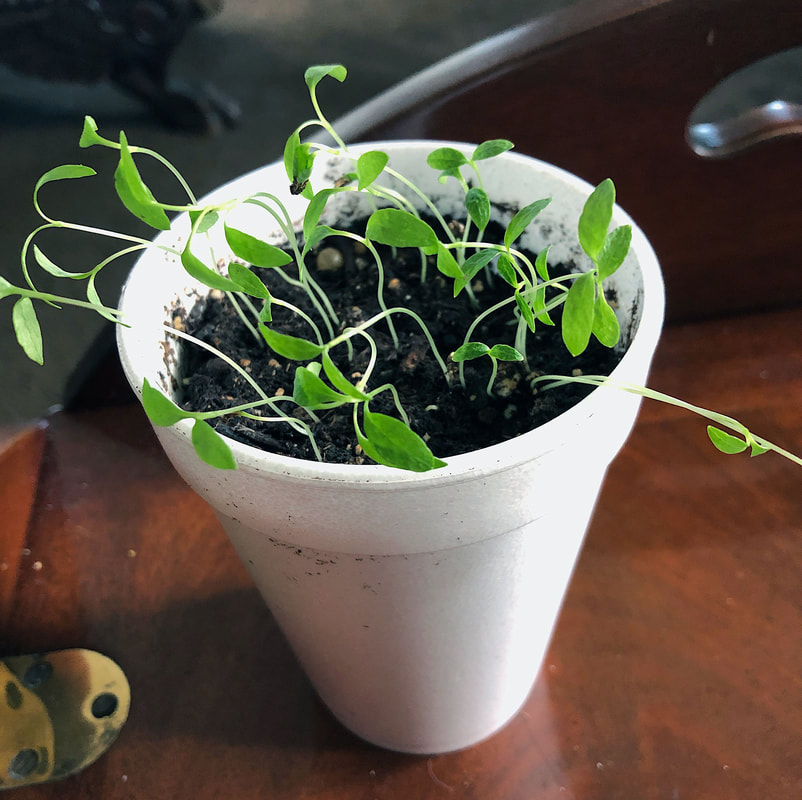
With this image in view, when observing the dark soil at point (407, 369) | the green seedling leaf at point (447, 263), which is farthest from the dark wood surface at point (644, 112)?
the green seedling leaf at point (447, 263)

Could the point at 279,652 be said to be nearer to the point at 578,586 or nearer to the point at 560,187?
the point at 578,586

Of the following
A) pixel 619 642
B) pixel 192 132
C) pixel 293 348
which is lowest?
pixel 619 642

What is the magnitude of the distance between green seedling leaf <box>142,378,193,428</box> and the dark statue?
24.6 inches

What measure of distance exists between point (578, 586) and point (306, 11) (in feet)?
3.26

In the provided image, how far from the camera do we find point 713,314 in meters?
0.69

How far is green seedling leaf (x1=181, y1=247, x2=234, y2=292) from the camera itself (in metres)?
0.28

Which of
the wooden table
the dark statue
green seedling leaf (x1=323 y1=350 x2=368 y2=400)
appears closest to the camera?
green seedling leaf (x1=323 y1=350 x2=368 y2=400)

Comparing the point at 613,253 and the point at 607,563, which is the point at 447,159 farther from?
the point at 607,563

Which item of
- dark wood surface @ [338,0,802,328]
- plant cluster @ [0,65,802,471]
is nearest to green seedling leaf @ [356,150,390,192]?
plant cluster @ [0,65,802,471]

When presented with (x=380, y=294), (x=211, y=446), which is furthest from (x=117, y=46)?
(x=211, y=446)

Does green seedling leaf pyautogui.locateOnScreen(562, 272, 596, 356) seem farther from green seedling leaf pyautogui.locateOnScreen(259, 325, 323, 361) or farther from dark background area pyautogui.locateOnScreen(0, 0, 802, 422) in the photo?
dark background area pyautogui.locateOnScreen(0, 0, 802, 422)

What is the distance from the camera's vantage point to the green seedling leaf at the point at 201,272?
0.90 ft

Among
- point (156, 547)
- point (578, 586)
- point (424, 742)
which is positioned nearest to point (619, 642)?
point (578, 586)

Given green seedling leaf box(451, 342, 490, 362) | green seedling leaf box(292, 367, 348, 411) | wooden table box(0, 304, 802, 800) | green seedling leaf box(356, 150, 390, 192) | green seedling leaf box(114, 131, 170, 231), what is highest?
green seedling leaf box(114, 131, 170, 231)
